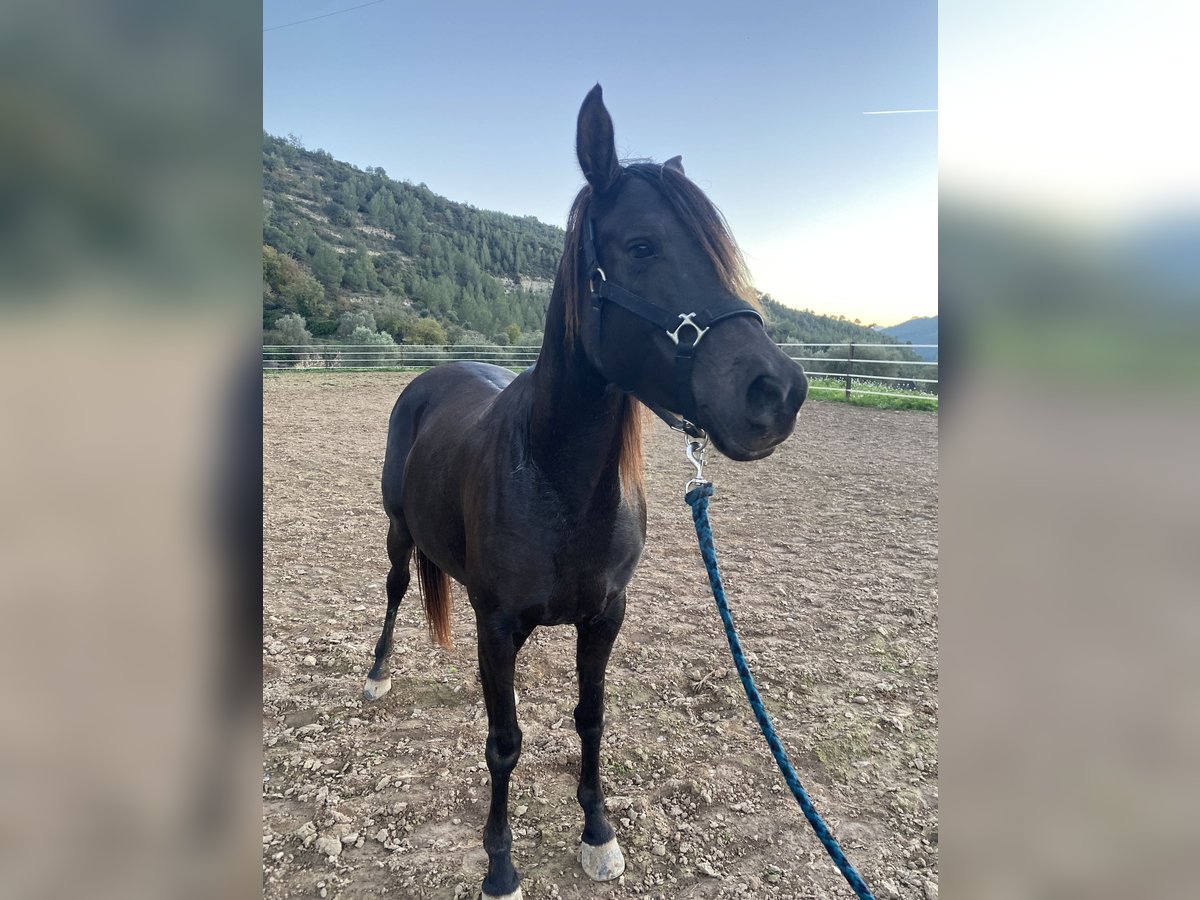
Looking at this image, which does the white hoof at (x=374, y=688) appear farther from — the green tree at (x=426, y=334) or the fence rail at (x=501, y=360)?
the green tree at (x=426, y=334)

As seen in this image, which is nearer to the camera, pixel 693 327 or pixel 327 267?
pixel 693 327

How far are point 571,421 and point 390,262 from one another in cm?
5933

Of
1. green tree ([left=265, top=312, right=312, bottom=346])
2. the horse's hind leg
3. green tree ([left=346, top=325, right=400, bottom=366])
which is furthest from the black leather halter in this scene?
green tree ([left=265, top=312, right=312, bottom=346])

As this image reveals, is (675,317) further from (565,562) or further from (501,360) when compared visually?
(501,360)

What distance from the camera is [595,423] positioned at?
6.30 feet

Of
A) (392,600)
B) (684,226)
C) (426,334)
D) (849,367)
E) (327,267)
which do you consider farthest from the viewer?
(327,267)

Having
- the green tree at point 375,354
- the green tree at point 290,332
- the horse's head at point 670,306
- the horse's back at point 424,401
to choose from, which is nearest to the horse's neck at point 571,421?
the horse's head at point 670,306

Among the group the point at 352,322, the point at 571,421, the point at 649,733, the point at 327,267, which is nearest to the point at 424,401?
the point at 571,421

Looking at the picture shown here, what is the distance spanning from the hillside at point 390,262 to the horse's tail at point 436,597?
20698 mm

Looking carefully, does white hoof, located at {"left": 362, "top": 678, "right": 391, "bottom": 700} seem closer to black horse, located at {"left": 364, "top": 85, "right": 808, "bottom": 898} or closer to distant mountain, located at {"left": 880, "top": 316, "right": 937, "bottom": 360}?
black horse, located at {"left": 364, "top": 85, "right": 808, "bottom": 898}

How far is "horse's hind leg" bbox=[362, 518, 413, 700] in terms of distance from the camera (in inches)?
126
